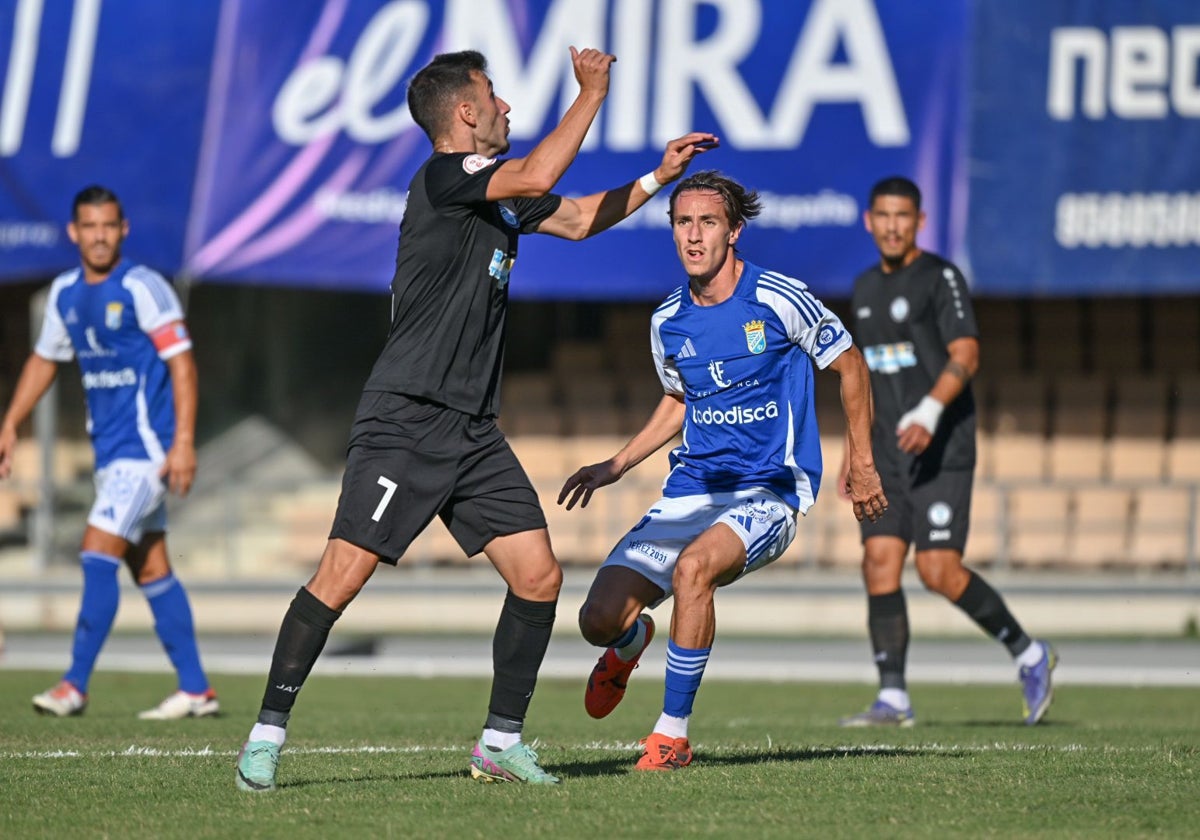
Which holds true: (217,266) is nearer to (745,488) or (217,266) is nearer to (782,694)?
(782,694)

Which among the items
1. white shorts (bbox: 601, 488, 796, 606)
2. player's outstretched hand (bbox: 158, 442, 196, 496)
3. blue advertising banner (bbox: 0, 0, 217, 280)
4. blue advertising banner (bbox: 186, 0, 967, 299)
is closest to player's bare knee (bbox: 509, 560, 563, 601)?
white shorts (bbox: 601, 488, 796, 606)

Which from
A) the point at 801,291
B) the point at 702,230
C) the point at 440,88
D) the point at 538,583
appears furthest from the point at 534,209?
the point at 538,583

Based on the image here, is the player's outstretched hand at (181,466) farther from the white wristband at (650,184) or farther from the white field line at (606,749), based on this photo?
the white wristband at (650,184)

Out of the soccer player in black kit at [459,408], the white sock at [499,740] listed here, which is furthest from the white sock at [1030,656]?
the white sock at [499,740]

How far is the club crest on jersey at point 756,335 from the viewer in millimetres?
6723

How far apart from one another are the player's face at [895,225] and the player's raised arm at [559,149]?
3577 mm

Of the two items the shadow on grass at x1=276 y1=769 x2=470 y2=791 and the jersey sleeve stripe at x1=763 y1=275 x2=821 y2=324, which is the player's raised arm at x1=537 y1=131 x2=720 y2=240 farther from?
the shadow on grass at x1=276 y1=769 x2=470 y2=791

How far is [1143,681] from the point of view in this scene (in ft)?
41.2

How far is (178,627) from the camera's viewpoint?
30.1ft

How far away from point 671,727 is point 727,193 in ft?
6.30

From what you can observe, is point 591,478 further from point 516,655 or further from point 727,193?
point 727,193

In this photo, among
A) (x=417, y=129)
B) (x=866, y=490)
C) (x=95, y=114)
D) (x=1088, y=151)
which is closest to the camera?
(x=866, y=490)

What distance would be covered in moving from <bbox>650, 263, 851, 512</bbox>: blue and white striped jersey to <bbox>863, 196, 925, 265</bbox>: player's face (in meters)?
2.54

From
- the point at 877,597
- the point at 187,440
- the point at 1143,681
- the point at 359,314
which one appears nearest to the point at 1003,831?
the point at 877,597
